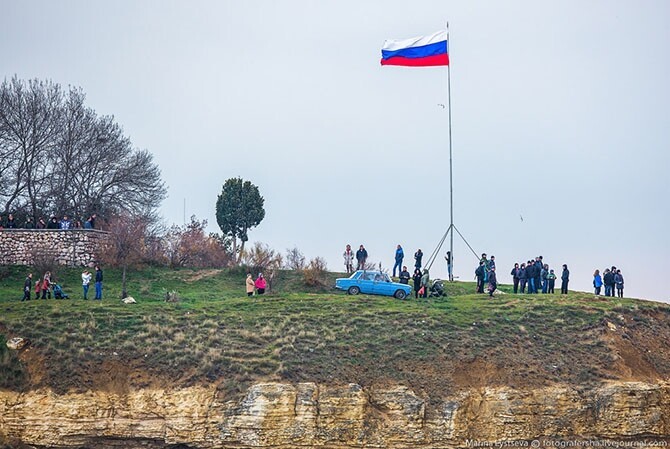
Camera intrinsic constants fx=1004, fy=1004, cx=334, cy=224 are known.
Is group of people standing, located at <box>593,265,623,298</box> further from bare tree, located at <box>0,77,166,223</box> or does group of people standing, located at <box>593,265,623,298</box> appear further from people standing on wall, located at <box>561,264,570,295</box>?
bare tree, located at <box>0,77,166,223</box>

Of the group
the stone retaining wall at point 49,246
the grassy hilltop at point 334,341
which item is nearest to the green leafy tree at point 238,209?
the stone retaining wall at point 49,246

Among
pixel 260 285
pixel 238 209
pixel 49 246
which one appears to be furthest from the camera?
pixel 238 209

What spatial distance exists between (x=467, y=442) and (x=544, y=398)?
3.46 meters

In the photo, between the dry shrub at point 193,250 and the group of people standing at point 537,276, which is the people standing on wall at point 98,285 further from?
the group of people standing at point 537,276

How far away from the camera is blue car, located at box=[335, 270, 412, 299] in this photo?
46.2 meters

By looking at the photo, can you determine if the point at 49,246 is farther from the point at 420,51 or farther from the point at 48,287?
the point at 420,51

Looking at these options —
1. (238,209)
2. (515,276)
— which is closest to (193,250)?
(238,209)

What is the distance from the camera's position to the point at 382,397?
36750 millimetres

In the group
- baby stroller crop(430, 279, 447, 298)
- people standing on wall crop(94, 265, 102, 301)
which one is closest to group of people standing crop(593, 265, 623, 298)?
baby stroller crop(430, 279, 447, 298)

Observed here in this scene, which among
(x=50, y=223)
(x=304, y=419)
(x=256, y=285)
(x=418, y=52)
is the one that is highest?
(x=418, y=52)

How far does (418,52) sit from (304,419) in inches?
856

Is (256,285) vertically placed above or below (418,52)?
below

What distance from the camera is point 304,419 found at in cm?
3584

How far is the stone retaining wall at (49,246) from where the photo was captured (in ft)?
169
